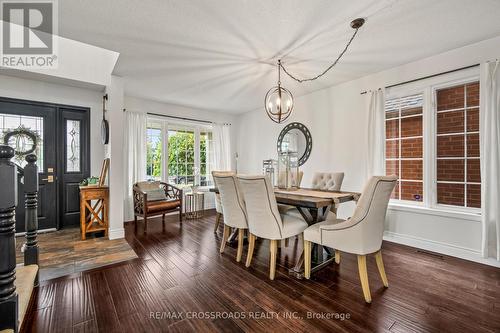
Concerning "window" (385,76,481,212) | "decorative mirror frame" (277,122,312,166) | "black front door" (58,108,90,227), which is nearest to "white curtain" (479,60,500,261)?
"window" (385,76,481,212)

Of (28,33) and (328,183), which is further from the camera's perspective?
(328,183)

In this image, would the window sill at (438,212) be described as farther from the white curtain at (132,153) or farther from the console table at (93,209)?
the white curtain at (132,153)

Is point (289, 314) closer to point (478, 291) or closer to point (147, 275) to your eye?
point (147, 275)

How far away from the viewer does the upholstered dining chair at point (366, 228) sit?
1.88 m

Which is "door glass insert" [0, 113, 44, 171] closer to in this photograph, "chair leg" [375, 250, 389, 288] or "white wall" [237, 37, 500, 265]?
"white wall" [237, 37, 500, 265]

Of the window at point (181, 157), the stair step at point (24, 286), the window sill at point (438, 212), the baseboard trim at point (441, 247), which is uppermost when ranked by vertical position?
the window at point (181, 157)

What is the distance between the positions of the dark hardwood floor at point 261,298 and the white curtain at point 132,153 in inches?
87.6

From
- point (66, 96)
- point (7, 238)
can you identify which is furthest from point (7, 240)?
point (66, 96)

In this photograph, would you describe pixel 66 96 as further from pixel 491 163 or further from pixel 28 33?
pixel 491 163

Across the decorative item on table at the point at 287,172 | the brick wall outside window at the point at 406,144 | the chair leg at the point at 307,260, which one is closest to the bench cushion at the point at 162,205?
the decorative item on table at the point at 287,172

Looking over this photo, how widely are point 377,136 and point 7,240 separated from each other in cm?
408

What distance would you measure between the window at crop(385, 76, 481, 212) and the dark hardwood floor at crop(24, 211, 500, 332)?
880mm

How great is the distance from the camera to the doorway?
3.68 m

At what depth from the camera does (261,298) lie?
1.96 meters
